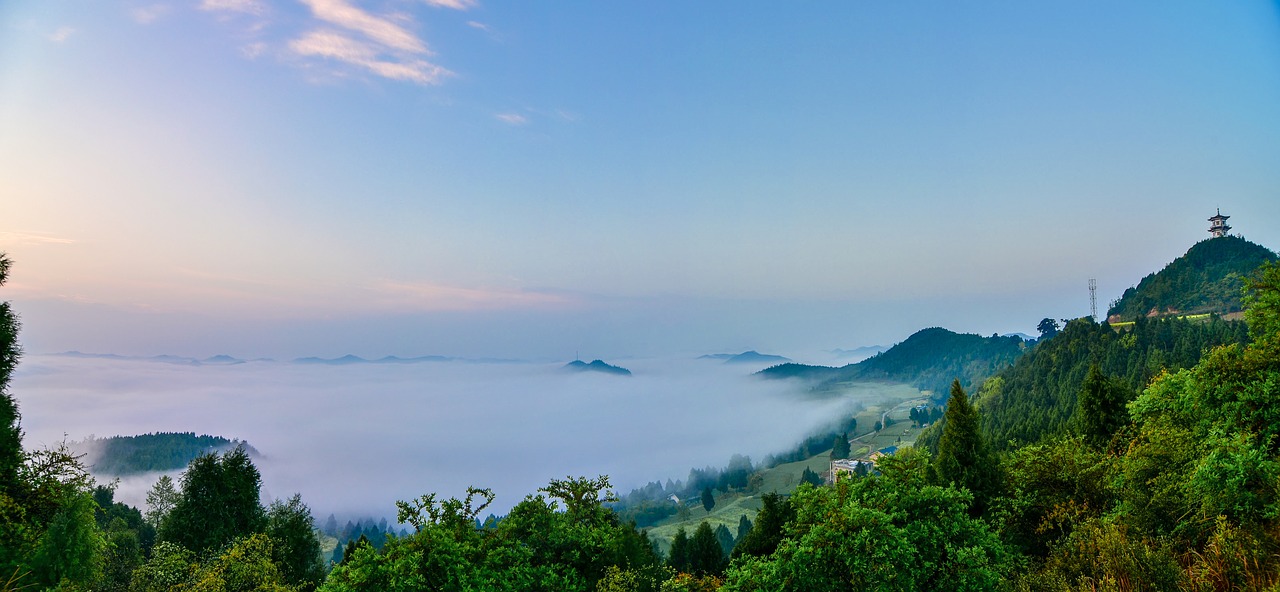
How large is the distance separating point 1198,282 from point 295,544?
21847 cm

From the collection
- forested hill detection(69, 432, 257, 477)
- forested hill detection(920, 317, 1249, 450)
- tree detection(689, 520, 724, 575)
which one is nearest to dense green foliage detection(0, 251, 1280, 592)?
tree detection(689, 520, 724, 575)

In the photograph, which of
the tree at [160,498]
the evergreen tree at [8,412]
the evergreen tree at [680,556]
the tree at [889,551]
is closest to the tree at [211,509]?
the evergreen tree at [8,412]

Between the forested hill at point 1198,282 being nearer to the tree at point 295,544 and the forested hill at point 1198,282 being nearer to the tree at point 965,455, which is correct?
the tree at point 965,455

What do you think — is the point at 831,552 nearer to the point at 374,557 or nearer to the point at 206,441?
the point at 374,557

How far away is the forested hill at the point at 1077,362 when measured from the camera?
90.7 m

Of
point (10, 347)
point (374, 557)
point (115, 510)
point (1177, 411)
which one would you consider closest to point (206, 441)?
point (115, 510)

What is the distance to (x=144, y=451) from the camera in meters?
182

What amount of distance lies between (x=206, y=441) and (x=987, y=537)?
235 m

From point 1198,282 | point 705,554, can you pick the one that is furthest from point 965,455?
point 1198,282

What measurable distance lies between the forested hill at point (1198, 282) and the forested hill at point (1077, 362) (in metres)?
38.7

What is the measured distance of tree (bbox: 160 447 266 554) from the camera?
1305 inches

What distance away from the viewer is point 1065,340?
4875 inches

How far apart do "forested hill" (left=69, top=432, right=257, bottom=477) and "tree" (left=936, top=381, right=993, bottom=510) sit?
19788 centimetres

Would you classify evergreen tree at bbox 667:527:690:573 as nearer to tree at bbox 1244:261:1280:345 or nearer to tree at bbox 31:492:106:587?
tree at bbox 31:492:106:587
